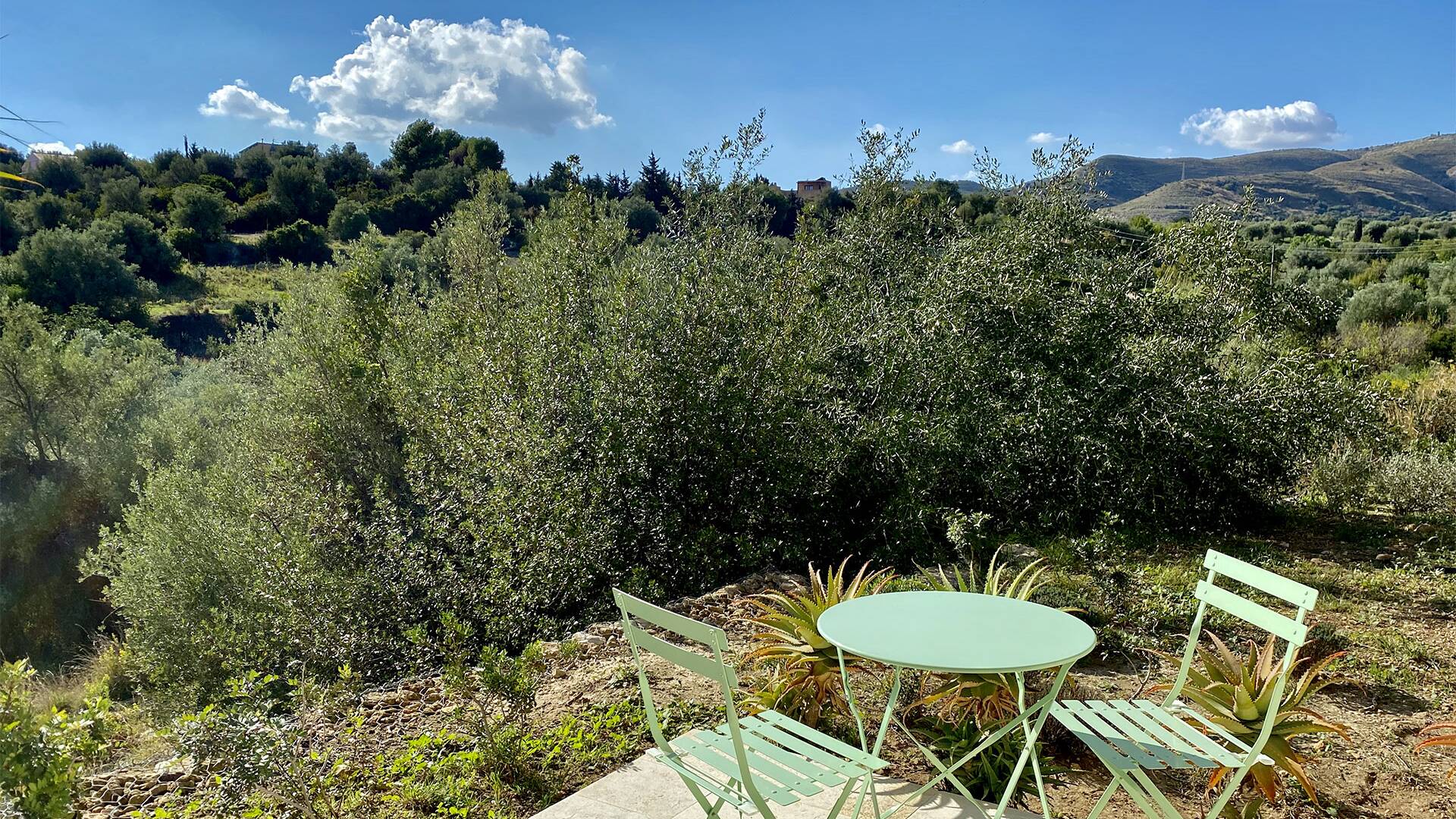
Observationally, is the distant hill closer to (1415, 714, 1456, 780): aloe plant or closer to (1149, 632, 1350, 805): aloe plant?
(1415, 714, 1456, 780): aloe plant

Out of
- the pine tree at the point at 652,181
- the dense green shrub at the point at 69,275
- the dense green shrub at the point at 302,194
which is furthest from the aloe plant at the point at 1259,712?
the dense green shrub at the point at 302,194

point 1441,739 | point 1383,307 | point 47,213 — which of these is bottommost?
point 1441,739

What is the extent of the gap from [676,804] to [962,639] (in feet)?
4.43

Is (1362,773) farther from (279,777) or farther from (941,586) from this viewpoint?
(279,777)

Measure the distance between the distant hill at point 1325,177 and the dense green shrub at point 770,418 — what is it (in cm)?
4558

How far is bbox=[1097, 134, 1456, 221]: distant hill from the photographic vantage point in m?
54.7

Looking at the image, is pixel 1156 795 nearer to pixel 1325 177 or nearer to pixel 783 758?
pixel 783 758

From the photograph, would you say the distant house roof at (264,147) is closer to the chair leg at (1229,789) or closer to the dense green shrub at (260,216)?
the dense green shrub at (260,216)

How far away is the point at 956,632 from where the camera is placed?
274 cm

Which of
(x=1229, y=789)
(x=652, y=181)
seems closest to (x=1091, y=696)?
(x=1229, y=789)

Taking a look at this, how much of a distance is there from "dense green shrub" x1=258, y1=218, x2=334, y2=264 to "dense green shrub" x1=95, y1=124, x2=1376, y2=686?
1452 inches

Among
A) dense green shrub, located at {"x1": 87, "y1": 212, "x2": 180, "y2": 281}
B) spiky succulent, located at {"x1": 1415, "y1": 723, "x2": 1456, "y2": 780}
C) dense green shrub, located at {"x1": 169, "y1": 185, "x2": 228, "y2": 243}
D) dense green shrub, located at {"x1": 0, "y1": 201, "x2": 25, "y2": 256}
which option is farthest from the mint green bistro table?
dense green shrub, located at {"x1": 169, "y1": 185, "x2": 228, "y2": 243}

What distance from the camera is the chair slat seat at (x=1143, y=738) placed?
2.50 metres

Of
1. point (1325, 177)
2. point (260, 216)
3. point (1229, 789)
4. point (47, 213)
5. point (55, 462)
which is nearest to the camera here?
point (1229, 789)
